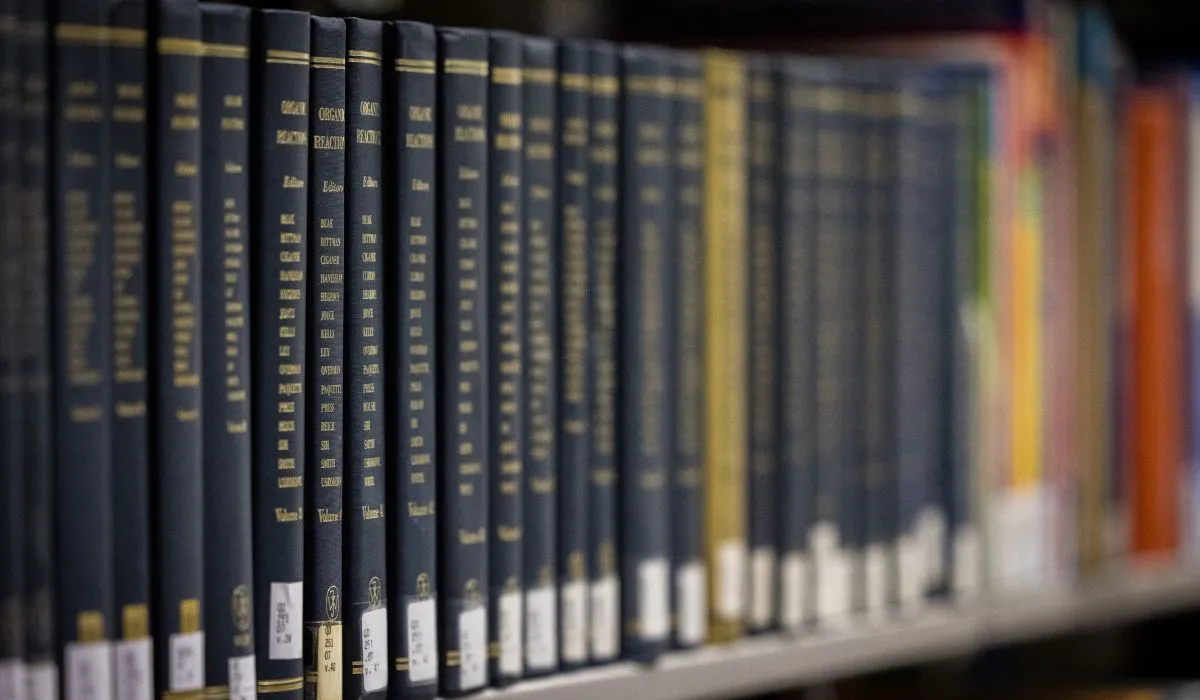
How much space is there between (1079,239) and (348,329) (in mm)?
571

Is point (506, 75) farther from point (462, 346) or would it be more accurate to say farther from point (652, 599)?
point (652, 599)

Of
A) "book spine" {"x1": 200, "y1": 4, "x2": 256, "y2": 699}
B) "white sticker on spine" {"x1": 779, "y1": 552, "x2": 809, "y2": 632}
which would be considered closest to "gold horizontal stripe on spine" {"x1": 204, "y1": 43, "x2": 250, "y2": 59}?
"book spine" {"x1": 200, "y1": 4, "x2": 256, "y2": 699}

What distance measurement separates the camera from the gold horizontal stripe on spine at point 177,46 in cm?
56

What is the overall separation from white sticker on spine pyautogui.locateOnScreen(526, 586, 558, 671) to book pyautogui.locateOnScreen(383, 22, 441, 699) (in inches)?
2.3

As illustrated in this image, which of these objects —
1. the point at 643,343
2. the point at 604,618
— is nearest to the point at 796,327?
the point at 643,343

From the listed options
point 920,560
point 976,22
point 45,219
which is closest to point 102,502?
point 45,219

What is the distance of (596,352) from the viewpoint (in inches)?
27.4

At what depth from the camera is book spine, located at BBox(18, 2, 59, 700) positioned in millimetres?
533

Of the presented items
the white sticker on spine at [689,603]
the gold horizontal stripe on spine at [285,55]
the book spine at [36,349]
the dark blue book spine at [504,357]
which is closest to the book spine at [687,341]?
the white sticker on spine at [689,603]

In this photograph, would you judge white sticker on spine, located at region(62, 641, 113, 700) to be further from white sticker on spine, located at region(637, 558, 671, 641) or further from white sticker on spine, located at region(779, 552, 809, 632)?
white sticker on spine, located at region(779, 552, 809, 632)

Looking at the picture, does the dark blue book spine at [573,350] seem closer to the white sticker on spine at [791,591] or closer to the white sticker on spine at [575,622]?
the white sticker on spine at [575,622]

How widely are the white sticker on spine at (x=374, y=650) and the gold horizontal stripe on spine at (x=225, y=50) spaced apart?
27 cm

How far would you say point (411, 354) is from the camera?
626 mm

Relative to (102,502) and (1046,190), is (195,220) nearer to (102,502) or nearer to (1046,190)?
(102,502)
